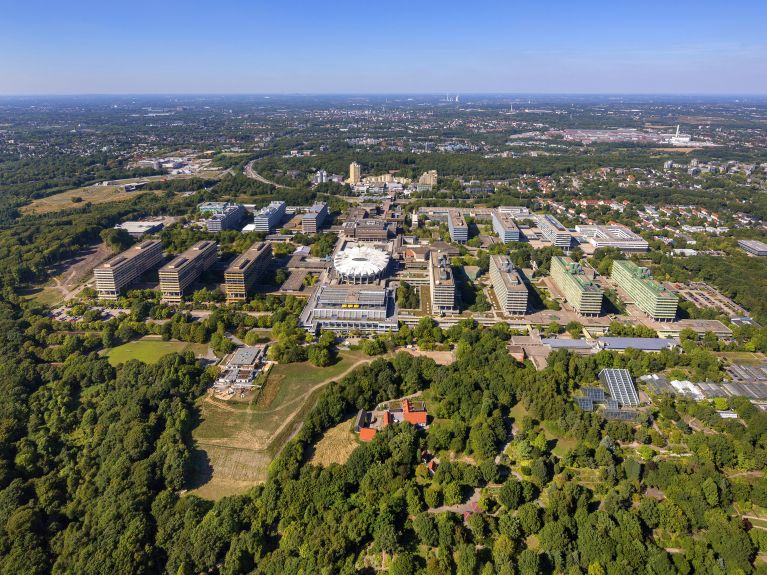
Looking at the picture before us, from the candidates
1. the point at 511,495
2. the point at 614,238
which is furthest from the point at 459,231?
the point at 511,495

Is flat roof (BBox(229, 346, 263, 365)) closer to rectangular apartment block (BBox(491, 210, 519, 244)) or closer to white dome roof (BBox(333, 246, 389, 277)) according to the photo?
white dome roof (BBox(333, 246, 389, 277))

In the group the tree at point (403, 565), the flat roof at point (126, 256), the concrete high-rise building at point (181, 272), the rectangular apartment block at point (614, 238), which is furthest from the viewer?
the rectangular apartment block at point (614, 238)

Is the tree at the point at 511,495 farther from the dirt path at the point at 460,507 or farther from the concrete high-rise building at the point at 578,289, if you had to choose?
the concrete high-rise building at the point at 578,289

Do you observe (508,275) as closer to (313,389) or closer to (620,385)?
(620,385)

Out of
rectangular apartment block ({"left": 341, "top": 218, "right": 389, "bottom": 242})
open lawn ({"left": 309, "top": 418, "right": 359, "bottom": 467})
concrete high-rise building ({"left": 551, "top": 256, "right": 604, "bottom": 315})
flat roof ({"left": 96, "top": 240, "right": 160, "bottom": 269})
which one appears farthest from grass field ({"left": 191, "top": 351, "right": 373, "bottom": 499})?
rectangular apartment block ({"left": 341, "top": 218, "right": 389, "bottom": 242})

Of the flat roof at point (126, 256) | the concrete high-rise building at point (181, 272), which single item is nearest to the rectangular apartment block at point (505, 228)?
the concrete high-rise building at point (181, 272)

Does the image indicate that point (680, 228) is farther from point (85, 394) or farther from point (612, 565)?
point (85, 394)
